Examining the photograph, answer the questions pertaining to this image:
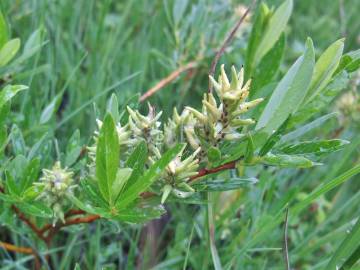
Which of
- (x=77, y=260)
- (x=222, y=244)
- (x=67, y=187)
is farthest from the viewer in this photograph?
(x=222, y=244)

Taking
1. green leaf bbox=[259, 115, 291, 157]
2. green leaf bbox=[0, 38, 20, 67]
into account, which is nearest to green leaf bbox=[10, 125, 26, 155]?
green leaf bbox=[0, 38, 20, 67]

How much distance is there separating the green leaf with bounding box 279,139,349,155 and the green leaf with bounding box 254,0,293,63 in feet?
0.77

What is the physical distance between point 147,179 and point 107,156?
6cm

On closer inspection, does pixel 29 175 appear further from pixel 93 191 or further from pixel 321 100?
pixel 321 100

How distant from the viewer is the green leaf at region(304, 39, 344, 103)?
847 millimetres

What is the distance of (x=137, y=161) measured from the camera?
807mm

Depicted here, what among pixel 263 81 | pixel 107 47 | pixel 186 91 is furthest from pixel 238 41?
pixel 263 81

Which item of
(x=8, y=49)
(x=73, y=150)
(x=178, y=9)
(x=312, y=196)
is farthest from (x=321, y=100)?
(x=178, y=9)

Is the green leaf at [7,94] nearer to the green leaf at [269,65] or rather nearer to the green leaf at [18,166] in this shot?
the green leaf at [18,166]

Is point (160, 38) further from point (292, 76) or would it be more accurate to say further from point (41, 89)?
point (292, 76)

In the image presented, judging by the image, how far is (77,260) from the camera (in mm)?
1280

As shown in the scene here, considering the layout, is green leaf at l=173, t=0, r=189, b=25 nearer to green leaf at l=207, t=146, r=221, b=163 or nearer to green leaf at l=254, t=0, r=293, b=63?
green leaf at l=254, t=0, r=293, b=63

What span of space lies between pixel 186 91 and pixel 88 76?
276 millimetres

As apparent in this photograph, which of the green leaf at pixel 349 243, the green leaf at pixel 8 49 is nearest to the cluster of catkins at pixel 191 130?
the green leaf at pixel 349 243
